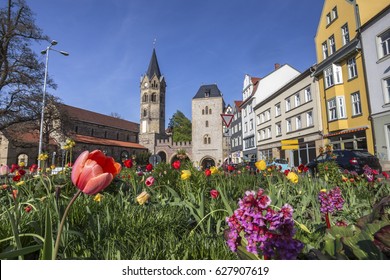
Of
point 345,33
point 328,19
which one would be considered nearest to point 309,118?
point 345,33

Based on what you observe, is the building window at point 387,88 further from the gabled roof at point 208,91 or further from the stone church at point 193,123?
the gabled roof at point 208,91

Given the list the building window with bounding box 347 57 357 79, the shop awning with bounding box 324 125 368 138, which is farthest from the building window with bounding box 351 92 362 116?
the building window with bounding box 347 57 357 79

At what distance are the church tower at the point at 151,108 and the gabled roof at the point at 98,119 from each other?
4991 mm

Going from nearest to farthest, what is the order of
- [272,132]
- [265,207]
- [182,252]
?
[265,207], [182,252], [272,132]

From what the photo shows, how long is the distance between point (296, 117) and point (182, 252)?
25249 mm

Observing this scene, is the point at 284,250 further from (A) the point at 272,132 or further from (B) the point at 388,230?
(A) the point at 272,132

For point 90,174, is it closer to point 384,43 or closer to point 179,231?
point 179,231

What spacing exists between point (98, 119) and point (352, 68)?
5000 cm

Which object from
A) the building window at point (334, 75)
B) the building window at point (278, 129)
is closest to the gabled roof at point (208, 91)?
the building window at point (278, 129)

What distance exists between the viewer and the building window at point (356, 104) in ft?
55.0

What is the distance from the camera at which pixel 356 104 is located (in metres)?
17.1

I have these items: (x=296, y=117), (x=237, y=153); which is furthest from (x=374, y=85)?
(x=237, y=153)

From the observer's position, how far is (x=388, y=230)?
3.31 ft

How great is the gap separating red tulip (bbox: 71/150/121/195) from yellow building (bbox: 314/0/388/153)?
18600mm
